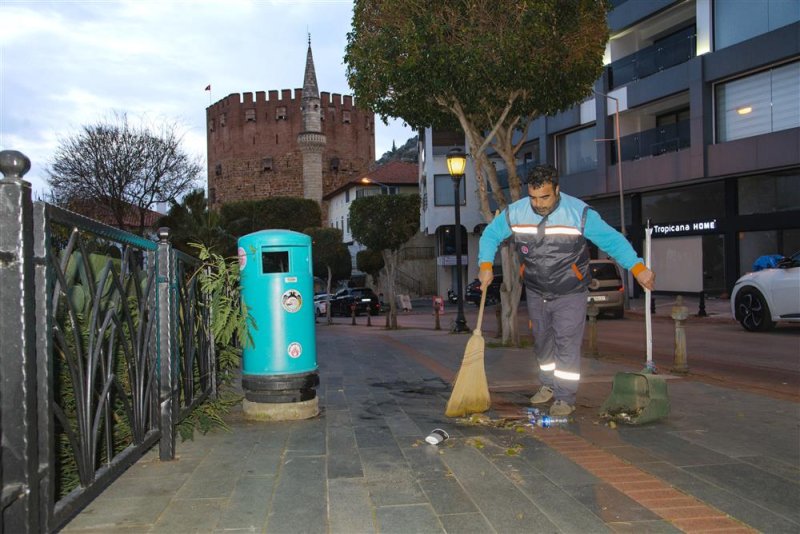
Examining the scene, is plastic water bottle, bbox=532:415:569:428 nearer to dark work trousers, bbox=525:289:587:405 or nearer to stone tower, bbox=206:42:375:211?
dark work trousers, bbox=525:289:587:405

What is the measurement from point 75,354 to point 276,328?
2.61 metres

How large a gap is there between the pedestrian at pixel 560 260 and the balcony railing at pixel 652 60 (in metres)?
23.7

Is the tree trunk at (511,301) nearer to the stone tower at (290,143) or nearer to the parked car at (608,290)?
the parked car at (608,290)

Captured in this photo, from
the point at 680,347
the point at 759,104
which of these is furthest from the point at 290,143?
the point at 680,347

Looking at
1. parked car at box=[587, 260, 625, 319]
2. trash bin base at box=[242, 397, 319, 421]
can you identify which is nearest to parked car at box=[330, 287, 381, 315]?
parked car at box=[587, 260, 625, 319]

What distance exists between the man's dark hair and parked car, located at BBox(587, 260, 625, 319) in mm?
15855

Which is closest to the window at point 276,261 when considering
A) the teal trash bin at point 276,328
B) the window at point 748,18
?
the teal trash bin at point 276,328

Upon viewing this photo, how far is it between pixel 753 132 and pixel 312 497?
81.1 ft

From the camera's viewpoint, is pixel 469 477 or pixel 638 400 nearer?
pixel 469 477

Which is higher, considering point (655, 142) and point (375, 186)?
point (375, 186)

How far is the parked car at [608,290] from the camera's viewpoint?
21.0 m

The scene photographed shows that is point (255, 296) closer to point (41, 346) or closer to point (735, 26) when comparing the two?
point (41, 346)

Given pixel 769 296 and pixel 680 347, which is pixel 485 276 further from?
pixel 769 296

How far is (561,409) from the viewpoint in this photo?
214 inches
